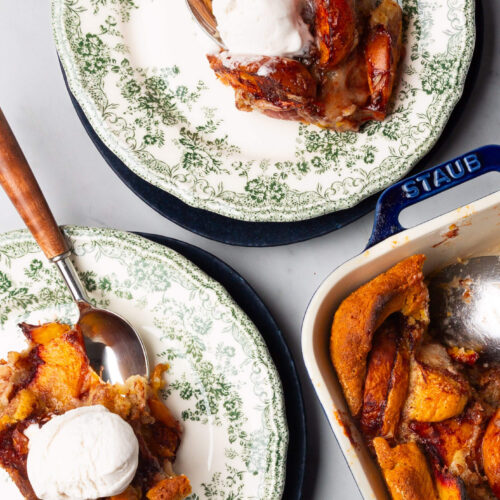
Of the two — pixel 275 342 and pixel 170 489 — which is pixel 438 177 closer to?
pixel 275 342

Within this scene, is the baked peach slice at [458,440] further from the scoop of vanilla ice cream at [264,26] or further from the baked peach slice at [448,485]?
the scoop of vanilla ice cream at [264,26]

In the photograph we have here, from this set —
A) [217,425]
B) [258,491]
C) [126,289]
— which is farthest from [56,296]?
[258,491]

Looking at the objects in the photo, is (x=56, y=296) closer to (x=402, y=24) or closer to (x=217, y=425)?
(x=217, y=425)

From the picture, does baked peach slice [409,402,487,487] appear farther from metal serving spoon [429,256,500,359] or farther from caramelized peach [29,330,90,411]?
caramelized peach [29,330,90,411]

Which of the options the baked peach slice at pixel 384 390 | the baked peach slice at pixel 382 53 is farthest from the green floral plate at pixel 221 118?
the baked peach slice at pixel 384 390

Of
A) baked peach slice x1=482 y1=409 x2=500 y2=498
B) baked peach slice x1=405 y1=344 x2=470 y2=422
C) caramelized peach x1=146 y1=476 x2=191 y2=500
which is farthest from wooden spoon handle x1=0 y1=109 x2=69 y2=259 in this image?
baked peach slice x1=482 y1=409 x2=500 y2=498

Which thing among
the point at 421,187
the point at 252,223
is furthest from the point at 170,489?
the point at 421,187
